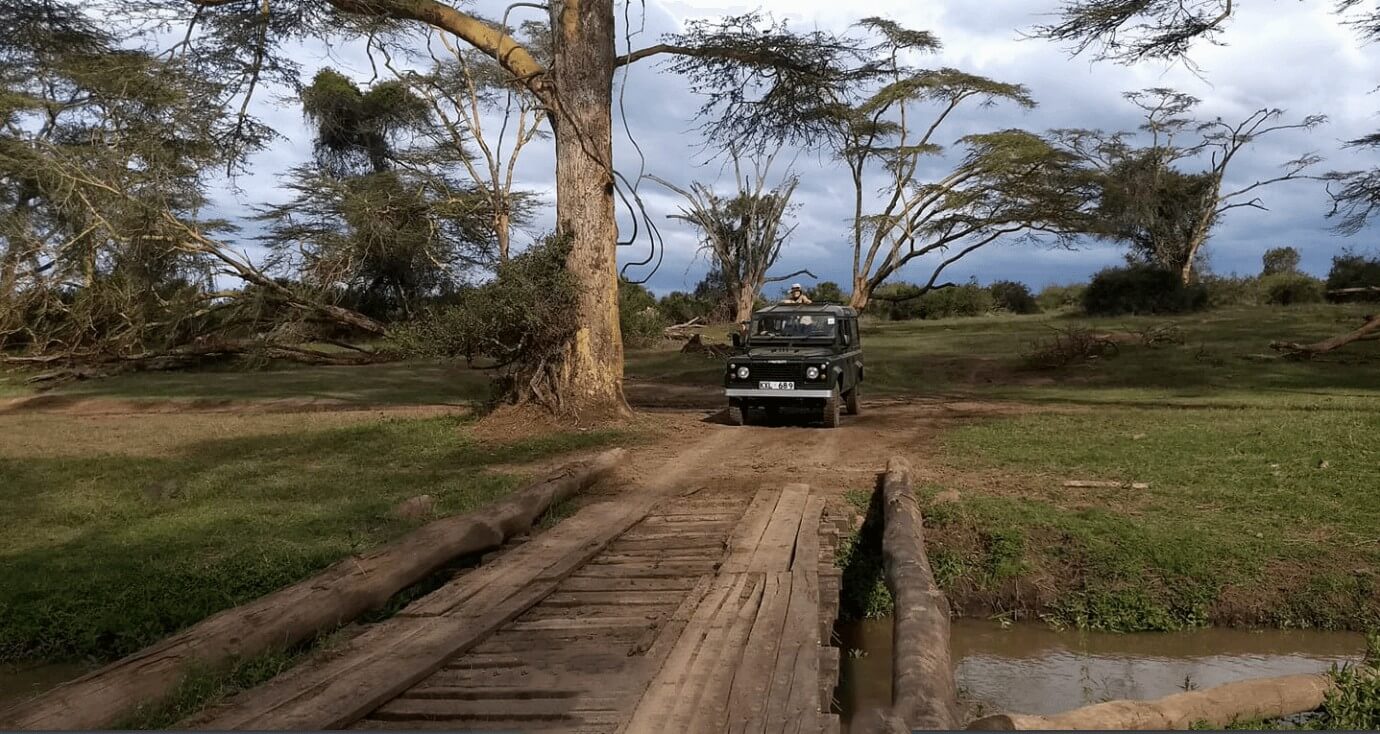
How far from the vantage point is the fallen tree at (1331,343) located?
19.5m

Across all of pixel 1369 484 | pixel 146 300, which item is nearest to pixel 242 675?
pixel 1369 484

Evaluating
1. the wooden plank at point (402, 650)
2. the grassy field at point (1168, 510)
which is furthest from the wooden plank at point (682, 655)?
the grassy field at point (1168, 510)

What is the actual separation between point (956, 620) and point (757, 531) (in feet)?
5.17

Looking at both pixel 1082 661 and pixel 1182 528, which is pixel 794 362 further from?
pixel 1082 661

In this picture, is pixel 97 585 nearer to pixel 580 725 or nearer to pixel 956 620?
pixel 580 725

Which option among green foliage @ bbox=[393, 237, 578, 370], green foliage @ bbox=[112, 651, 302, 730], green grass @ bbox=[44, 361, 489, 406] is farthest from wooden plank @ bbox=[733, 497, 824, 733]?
green grass @ bbox=[44, 361, 489, 406]

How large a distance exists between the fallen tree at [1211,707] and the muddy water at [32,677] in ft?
16.9

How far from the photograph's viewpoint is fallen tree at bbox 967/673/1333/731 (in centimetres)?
392

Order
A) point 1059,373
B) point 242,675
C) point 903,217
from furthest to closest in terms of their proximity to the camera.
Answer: point 903,217
point 1059,373
point 242,675

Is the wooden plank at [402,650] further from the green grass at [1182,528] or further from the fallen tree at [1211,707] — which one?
the green grass at [1182,528]

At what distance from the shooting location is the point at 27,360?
2377 centimetres

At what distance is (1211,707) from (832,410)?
9.00 metres

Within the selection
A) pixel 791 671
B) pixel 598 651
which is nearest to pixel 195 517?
pixel 598 651

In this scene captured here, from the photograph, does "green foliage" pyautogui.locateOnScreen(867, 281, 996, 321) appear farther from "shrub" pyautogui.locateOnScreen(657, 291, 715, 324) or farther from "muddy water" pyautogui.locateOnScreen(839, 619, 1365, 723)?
"muddy water" pyautogui.locateOnScreen(839, 619, 1365, 723)
